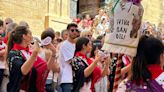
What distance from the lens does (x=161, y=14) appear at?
84.4 feet

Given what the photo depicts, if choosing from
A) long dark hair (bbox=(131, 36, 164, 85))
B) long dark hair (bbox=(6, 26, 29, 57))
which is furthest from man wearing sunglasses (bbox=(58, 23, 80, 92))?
long dark hair (bbox=(131, 36, 164, 85))

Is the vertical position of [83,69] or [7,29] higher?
[7,29]

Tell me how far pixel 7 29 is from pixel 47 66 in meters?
1.53

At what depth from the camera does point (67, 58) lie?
6.85 meters

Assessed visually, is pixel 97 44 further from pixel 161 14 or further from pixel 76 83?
pixel 161 14

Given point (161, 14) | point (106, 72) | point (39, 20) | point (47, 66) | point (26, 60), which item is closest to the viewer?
point (26, 60)

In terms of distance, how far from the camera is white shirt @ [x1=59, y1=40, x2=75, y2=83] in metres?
6.78

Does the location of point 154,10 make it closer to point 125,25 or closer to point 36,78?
point 36,78

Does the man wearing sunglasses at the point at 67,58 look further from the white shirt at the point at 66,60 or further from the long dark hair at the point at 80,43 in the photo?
the long dark hair at the point at 80,43

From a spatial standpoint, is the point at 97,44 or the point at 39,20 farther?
the point at 39,20

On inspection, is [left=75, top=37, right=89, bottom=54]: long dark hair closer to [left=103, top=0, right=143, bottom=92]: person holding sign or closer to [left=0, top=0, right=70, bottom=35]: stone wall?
[left=103, top=0, right=143, bottom=92]: person holding sign

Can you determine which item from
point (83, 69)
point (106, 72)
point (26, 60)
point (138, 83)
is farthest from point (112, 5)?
point (106, 72)

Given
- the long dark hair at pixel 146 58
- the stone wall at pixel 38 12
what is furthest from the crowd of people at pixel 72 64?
the stone wall at pixel 38 12

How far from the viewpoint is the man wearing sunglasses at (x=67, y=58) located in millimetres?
6800
